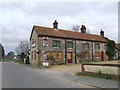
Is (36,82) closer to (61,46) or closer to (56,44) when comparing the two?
(56,44)

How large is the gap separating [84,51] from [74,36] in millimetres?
4097

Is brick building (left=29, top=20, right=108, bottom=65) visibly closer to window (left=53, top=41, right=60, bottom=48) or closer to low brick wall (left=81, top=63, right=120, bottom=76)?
window (left=53, top=41, right=60, bottom=48)

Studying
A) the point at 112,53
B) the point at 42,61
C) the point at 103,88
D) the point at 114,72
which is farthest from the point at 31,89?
the point at 112,53

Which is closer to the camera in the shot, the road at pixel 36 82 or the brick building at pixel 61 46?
the road at pixel 36 82

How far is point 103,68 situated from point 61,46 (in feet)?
54.7

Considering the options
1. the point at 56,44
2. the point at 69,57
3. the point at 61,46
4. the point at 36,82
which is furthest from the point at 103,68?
the point at 69,57

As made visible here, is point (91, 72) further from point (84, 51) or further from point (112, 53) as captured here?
point (112, 53)

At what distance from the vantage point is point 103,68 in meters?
11.1

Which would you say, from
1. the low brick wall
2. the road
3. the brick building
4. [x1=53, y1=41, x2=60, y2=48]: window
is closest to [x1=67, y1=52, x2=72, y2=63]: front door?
the brick building

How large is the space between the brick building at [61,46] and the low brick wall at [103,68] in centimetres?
1281

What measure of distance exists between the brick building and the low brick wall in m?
12.8

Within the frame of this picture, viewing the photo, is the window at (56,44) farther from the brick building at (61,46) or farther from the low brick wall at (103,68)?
the low brick wall at (103,68)

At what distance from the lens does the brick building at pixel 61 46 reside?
25.5 metres

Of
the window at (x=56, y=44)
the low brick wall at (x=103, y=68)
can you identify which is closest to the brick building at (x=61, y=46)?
the window at (x=56, y=44)
